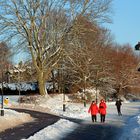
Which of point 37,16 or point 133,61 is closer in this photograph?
point 37,16

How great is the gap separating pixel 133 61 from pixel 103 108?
60.6 metres

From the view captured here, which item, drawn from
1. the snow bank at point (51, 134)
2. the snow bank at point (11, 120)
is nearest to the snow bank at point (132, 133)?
the snow bank at point (51, 134)

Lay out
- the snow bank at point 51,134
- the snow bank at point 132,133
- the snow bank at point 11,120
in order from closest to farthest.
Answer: the snow bank at point 132,133 < the snow bank at point 51,134 < the snow bank at point 11,120

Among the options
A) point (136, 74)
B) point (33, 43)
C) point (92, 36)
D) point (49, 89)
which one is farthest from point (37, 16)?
point (136, 74)

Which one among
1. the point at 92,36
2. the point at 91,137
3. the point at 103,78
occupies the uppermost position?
the point at 92,36

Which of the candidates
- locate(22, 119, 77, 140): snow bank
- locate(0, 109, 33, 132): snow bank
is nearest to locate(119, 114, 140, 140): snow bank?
locate(22, 119, 77, 140): snow bank

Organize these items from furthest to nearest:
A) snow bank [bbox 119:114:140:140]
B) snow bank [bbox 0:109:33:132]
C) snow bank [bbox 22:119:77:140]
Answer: snow bank [bbox 0:109:33:132] → snow bank [bbox 22:119:77:140] → snow bank [bbox 119:114:140:140]

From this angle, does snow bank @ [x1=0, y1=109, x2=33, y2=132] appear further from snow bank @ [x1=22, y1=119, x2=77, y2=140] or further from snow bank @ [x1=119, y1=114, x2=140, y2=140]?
snow bank @ [x1=119, y1=114, x2=140, y2=140]

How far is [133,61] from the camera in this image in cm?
8988

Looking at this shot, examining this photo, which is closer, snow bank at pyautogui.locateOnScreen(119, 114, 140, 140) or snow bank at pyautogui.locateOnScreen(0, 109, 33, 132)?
snow bank at pyautogui.locateOnScreen(119, 114, 140, 140)

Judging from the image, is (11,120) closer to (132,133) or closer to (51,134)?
(51,134)

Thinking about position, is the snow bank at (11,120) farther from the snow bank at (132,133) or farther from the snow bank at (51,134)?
the snow bank at (132,133)

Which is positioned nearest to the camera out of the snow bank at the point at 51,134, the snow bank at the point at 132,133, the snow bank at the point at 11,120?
the snow bank at the point at 132,133

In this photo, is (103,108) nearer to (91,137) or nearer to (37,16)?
(91,137)
